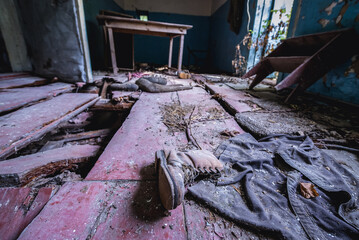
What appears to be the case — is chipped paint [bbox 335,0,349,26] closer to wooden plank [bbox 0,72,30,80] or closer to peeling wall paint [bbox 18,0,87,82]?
peeling wall paint [bbox 18,0,87,82]

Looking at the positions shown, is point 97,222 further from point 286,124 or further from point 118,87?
point 118,87

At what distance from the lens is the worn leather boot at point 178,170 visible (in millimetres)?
655

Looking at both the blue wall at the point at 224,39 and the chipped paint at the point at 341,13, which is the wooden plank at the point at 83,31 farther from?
the blue wall at the point at 224,39

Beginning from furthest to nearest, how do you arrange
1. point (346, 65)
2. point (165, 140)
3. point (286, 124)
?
point (346, 65) → point (286, 124) → point (165, 140)

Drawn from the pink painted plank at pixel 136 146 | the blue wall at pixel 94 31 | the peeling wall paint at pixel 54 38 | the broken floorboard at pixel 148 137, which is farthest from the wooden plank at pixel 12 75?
the blue wall at pixel 94 31

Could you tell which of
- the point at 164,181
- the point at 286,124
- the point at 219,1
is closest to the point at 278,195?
the point at 164,181

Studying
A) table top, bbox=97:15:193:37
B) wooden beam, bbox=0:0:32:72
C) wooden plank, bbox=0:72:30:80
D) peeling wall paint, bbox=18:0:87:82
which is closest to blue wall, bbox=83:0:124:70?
table top, bbox=97:15:193:37

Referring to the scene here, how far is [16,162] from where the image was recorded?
3.28 ft

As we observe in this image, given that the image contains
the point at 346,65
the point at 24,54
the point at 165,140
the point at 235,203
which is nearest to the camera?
the point at 235,203

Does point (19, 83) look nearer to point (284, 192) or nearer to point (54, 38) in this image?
point (54, 38)

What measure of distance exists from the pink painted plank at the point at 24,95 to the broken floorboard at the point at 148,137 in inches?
43.9

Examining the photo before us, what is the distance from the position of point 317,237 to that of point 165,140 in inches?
38.1

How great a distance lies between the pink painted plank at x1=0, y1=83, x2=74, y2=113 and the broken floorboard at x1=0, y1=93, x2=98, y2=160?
0.09 meters

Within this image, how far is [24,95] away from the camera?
1.93 meters
